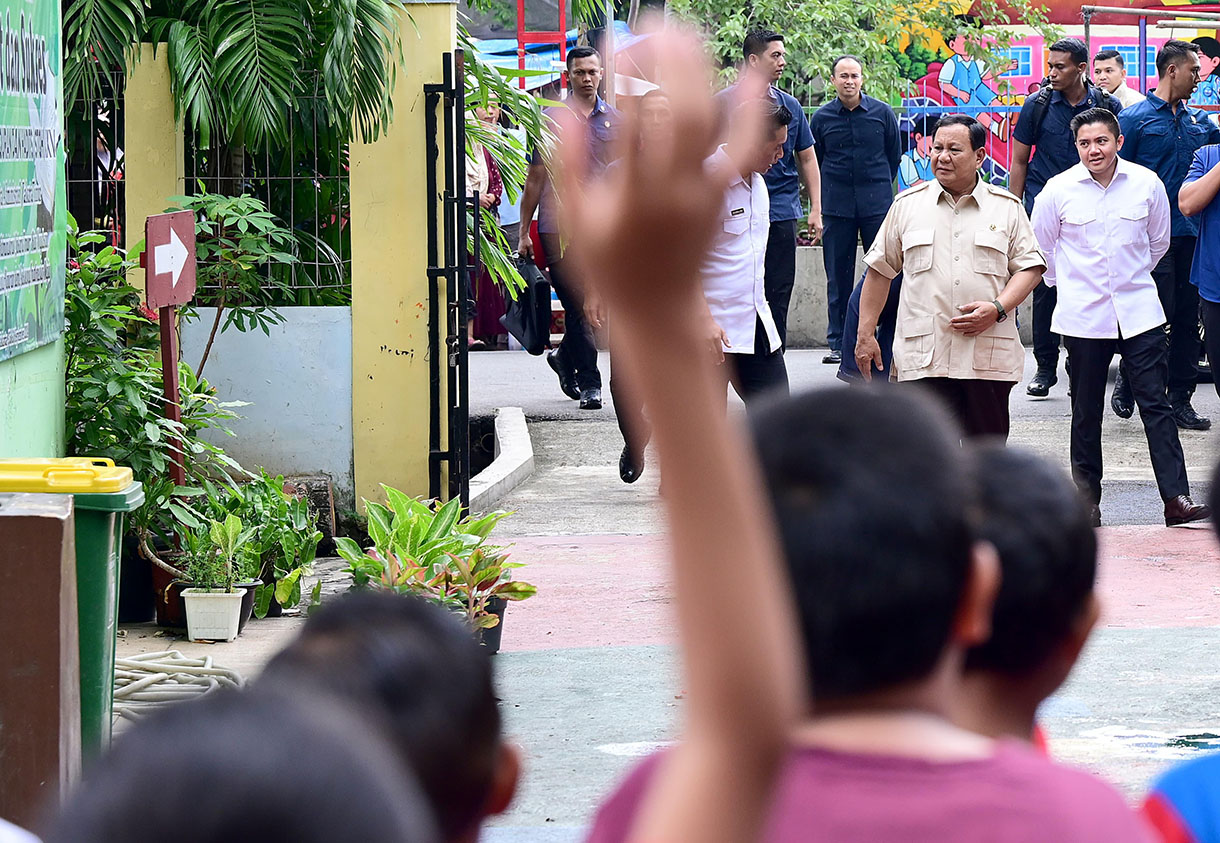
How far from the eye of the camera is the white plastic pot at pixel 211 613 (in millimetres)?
6152

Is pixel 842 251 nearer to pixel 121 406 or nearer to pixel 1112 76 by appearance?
pixel 1112 76

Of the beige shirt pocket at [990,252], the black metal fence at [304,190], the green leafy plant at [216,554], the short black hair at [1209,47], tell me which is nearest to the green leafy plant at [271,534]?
the green leafy plant at [216,554]

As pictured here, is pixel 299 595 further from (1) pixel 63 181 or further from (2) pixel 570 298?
(2) pixel 570 298

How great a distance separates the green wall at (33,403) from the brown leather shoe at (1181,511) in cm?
489

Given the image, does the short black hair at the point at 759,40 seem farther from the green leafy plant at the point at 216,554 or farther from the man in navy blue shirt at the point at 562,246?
the green leafy plant at the point at 216,554

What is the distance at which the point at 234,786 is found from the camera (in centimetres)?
100

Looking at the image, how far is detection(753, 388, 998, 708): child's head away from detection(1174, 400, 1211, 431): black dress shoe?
956cm

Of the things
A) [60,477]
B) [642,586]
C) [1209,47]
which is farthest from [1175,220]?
[60,477]

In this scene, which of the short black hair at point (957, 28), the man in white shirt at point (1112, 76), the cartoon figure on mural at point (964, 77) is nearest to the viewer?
the man in white shirt at point (1112, 76)

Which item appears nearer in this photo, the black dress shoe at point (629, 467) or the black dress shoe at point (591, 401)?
the black dress shoe at point (629, 467)

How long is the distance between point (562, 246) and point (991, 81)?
1041 centimetres

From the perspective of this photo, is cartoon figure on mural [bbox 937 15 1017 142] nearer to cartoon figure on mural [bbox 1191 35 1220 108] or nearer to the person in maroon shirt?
cartoon figure on mural [bbox 1191 35 1220 108]

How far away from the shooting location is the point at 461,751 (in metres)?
1.57

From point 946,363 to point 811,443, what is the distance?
5893 mm
